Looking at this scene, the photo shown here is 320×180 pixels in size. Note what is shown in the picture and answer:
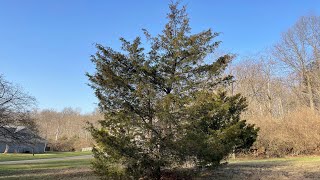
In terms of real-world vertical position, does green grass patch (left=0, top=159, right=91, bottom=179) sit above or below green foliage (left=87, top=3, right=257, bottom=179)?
below

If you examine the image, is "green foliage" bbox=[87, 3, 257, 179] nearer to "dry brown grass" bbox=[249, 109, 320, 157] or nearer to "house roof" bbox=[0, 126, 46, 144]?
"house roof" bbox=[0, 126, 46, 144]

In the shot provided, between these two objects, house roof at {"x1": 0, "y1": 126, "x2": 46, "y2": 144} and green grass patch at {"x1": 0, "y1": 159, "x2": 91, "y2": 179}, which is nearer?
green grass patch at {"x1": 0, "y1": 159, "x2": 91, "y2": 179}

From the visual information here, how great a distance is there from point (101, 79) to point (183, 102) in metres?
3.06

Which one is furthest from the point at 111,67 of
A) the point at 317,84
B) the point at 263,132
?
the point at 317,84

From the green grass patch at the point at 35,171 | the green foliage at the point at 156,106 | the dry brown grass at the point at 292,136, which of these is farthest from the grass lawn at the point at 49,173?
the dry brown grass at the point at 292,136

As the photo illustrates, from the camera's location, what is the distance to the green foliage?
36.3ft

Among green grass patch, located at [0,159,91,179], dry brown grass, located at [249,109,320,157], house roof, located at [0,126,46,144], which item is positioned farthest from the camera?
dry brown grass, located at [249,109,320,157]

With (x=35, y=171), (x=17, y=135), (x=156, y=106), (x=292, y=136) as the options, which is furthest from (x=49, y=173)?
(x=292, y=136)

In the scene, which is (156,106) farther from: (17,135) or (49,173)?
(17,135)

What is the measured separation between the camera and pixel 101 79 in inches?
459

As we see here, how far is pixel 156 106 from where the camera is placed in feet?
37.2

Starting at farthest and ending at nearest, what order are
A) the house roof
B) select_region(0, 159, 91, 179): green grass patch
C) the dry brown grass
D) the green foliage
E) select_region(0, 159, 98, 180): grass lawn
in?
the dry brown grass < the house roof < select_region(0, 159, 91, 179): green grass patch < select_region(0, 159, 98, 180): grass lawn < the green foliage

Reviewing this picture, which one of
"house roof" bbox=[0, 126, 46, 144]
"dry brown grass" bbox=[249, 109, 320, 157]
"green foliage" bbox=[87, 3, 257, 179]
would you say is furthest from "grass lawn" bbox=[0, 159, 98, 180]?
"dry brown grass" bbox=[249, 109, 320, 157]

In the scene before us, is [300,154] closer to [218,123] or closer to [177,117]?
[218,123]
